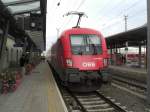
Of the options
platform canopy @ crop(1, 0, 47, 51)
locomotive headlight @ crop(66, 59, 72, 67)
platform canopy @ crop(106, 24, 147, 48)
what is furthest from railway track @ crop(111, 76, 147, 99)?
platform canopy @ crop(1, 0, 47, 51)

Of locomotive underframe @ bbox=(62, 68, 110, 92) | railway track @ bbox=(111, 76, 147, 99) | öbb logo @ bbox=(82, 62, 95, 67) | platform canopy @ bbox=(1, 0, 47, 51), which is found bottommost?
railway track @ bbox=(111, 76, 147, 99)

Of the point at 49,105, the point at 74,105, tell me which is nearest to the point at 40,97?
the point at 74,105

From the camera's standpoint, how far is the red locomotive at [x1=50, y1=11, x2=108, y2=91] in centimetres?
1331

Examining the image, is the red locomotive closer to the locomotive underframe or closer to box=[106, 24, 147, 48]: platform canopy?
the locomotive underframe

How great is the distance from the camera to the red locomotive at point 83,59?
43.7 feet

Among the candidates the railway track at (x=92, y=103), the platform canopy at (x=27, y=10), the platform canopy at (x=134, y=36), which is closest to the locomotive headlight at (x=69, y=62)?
the railway track at (x=92, y=103)

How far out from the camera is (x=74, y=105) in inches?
459

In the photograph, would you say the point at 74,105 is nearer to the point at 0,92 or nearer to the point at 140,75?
the point at 0,92

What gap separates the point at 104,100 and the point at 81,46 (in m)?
3.03

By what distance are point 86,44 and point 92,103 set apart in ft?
11.4

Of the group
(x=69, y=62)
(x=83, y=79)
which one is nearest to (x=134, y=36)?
(x=69, y=62)

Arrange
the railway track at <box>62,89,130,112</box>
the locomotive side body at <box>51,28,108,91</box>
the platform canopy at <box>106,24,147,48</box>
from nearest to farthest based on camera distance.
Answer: the railway track at <box>62,89,130,112</box> < the locomotive side body at <box>51,28,108,91</box> < the platform canopy at <box>106,24,147,48</box>

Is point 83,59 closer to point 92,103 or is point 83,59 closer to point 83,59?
point 83,59

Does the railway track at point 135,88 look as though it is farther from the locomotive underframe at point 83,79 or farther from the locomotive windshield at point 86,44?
the locomotive windshield at point 86,44
